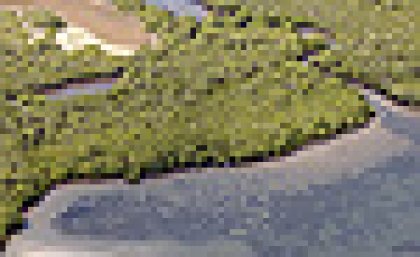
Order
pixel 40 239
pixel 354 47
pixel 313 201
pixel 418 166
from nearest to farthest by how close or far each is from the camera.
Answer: pixel 40 239 < pixel 313 201 < pixel 418 166 < pixel 354 47

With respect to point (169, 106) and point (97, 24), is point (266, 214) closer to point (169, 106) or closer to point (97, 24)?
point (169, 106)

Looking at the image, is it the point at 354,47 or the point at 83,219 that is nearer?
the point at 83,219

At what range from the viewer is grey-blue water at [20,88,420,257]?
3.13m

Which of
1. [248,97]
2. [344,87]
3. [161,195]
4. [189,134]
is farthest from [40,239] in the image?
[344,87]

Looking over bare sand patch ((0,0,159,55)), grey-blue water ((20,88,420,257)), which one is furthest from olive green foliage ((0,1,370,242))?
grey-blue water ((20,88,420,257))

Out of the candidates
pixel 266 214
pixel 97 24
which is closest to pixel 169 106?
pixel 266 214

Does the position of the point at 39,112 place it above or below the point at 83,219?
above

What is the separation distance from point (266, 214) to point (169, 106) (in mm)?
1657

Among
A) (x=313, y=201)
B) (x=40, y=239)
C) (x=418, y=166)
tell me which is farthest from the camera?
(x=418, y=166)

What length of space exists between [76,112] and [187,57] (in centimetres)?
144

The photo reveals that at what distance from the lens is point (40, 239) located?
3.23m

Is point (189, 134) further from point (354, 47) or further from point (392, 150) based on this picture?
point (354, 47)

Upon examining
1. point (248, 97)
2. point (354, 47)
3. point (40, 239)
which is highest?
point (354, 47)

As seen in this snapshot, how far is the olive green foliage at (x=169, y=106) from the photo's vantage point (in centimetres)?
403
